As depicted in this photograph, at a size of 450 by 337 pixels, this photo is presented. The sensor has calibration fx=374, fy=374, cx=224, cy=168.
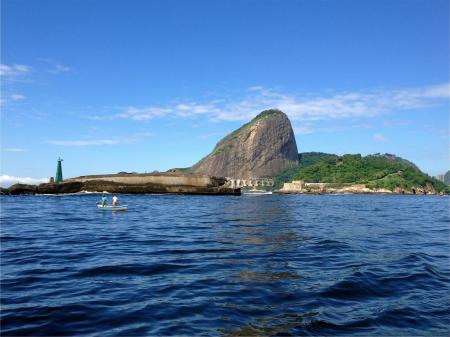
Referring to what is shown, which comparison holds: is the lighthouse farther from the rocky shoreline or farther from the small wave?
the small wave

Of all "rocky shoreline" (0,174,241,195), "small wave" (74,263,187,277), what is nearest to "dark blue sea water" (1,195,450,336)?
"small wave" (74,263,187,277)

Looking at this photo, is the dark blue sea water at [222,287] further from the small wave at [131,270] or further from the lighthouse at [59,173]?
the lighthouse at [59,173]

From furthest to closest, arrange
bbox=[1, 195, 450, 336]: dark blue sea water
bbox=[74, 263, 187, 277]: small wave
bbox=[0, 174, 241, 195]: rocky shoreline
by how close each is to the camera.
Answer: bbox=[0, 174, 241, 195]: rocky shoreline → bbox=[74, 263, 187, 277]: small wave → bbox=[1, 195, 450, 336]: dark blue sea water

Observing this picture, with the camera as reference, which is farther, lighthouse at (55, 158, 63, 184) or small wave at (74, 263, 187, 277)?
lighthouse at (55, 158, 63, 184)

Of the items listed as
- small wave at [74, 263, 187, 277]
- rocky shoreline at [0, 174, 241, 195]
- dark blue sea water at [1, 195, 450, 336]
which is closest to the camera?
dark blue sea water at [1, 195, 450, 336]

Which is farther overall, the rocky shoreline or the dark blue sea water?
the rocky shoreline

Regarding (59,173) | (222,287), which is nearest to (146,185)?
(59,173)

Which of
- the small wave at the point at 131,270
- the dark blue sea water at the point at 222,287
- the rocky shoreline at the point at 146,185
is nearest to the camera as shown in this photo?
the dark blue sea water at the point at 222,287

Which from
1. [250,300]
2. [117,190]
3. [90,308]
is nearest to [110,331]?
[90,308]

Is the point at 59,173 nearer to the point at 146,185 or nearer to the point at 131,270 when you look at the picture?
the point at 146,185

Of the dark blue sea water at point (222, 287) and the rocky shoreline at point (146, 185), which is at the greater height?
the rocky shoreline at point (146, 185)

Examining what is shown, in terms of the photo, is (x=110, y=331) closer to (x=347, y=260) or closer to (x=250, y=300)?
(x=250, y=300)

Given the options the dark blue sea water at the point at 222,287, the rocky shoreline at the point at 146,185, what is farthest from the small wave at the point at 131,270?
the rocky shoreline at the point at 146,185

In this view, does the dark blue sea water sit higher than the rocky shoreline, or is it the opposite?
the rocky shoreline
